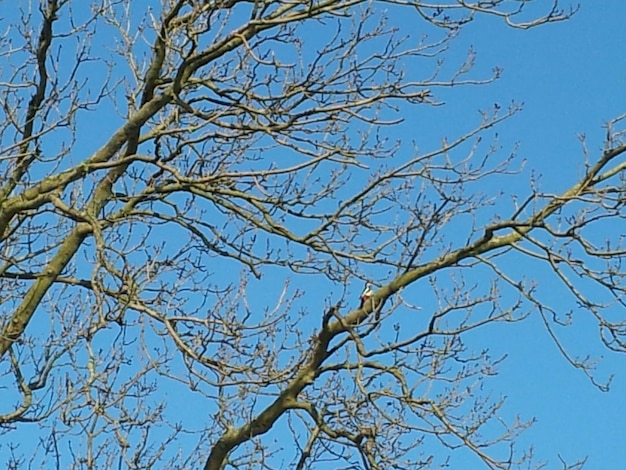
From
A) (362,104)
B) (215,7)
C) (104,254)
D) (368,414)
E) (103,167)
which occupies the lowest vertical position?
(368,414)

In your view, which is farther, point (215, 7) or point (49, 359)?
point (49, 359)

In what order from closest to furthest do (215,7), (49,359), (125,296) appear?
(215,7) < (125,296) < (49,359)

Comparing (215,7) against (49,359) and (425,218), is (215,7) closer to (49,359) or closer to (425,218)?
(425,218)

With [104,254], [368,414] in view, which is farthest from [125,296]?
[368,414]

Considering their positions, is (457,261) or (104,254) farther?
(457,261)

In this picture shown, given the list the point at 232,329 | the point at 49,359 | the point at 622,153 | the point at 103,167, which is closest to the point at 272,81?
the point at 103,167

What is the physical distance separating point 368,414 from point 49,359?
2415mm

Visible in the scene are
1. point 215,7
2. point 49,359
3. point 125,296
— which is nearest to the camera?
point 215,7

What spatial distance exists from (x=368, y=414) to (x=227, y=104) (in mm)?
2305

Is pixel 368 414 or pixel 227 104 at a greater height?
pixel 227 104

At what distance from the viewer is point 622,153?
6090mm

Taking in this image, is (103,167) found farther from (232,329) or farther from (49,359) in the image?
(49,359)

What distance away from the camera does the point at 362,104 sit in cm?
610

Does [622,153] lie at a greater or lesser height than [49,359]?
greater
